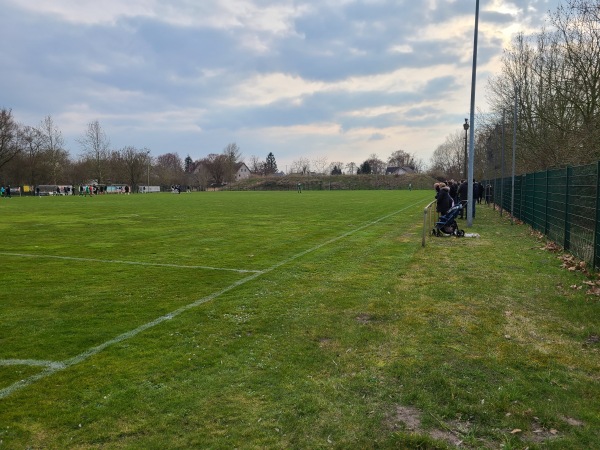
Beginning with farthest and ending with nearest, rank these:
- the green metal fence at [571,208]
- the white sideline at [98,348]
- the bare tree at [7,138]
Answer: the bare tree at [7,138]
the green metal fence at [571,208]
the white sideline at [98,348]

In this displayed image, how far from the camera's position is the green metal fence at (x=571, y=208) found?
30.9ft

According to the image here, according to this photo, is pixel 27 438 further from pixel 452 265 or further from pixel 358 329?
pixel 452 265

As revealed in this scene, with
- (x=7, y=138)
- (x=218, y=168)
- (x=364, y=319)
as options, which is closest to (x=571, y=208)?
(x=364, y=319)

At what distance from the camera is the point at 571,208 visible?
1130 cm

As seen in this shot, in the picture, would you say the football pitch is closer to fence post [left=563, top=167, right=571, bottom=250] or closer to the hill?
fence post [left=563, top=167, right=571, bottom=250]

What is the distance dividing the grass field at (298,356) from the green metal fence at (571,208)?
1307 millimetres

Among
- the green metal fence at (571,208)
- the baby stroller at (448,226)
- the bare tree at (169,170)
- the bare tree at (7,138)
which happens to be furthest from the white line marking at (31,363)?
the bare tree at (169,170)

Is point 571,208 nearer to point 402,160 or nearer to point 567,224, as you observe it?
point 567,224

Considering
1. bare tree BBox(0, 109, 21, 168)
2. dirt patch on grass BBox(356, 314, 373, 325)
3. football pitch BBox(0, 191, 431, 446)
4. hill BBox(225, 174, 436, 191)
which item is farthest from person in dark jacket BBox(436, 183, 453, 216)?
hill BBox(225, 174, 436, 191)

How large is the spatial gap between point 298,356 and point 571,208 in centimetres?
971

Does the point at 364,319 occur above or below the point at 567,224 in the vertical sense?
below

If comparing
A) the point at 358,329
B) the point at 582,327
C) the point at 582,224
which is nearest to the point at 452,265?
the point at 582,224

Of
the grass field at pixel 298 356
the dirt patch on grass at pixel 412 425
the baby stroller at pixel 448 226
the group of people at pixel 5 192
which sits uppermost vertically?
the group of people at pixel 5 192

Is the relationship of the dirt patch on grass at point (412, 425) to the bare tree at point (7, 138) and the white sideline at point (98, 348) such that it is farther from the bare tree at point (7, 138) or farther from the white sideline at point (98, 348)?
the bare tree at point (7, 138)
